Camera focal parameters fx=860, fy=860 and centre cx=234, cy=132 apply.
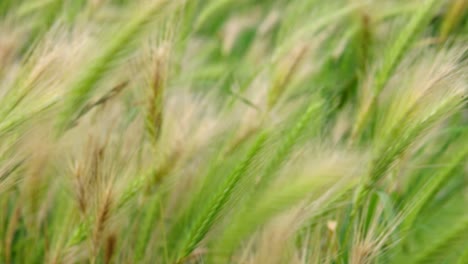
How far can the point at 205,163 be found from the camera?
1307 mm

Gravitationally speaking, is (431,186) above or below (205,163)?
below

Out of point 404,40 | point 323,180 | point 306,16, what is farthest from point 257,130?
point 306,16

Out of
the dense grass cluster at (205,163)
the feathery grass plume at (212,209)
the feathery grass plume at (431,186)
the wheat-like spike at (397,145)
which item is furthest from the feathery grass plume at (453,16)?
the feathery grass plume at (212,209)

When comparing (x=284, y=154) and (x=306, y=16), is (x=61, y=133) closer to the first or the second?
(x=284, y=154)

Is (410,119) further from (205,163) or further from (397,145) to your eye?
(205,163)

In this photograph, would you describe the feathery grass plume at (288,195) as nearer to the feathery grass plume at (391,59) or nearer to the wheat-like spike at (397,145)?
the wheat-like spike at (397,145)

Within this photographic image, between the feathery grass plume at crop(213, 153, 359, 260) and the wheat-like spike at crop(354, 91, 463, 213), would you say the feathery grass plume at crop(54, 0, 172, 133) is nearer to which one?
the feathery grass plume at crop(213, 153, 359, 260)

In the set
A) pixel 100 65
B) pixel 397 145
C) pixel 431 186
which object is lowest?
pixel 431 186

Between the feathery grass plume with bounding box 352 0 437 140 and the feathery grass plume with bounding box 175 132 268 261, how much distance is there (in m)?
0.28

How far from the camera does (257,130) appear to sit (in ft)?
4.14

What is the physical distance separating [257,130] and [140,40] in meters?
0.21

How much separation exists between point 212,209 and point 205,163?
0.20 metres

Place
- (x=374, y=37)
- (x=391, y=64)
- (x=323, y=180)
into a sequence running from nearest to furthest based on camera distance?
1. (x=323, y=180)
2. (x=391, y=64)
3. (x=374, y=37)

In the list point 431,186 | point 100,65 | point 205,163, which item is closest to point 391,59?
point 431,186
